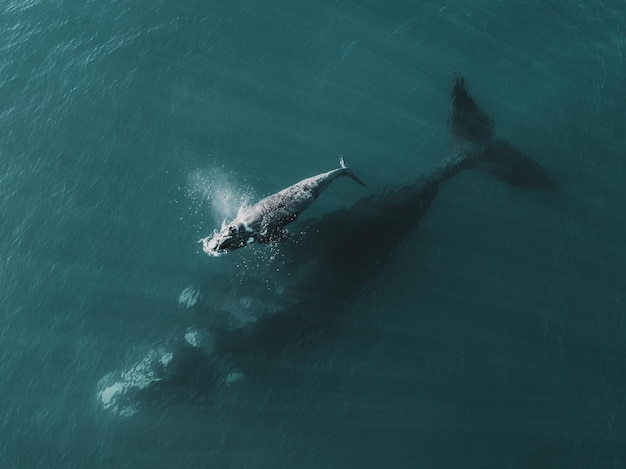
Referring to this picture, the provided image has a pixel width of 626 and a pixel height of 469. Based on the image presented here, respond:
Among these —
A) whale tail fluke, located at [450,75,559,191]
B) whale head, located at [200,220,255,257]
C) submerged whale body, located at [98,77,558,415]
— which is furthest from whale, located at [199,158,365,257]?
whale tail fluke, located at [450,75,559,191]

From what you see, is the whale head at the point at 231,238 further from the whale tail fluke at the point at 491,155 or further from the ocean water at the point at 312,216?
the whale tail fluke at the point at 491,155

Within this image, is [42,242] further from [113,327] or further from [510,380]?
[510,380]

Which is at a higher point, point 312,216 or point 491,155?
point 491,155

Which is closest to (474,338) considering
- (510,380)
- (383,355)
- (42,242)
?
(510,380)

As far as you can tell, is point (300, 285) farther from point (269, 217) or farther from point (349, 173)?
point (349, 173)

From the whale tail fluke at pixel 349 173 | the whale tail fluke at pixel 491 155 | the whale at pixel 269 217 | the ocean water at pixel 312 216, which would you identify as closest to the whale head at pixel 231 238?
the whale at pixel 269 217

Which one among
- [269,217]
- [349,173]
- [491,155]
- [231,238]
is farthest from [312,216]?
[491,155]
